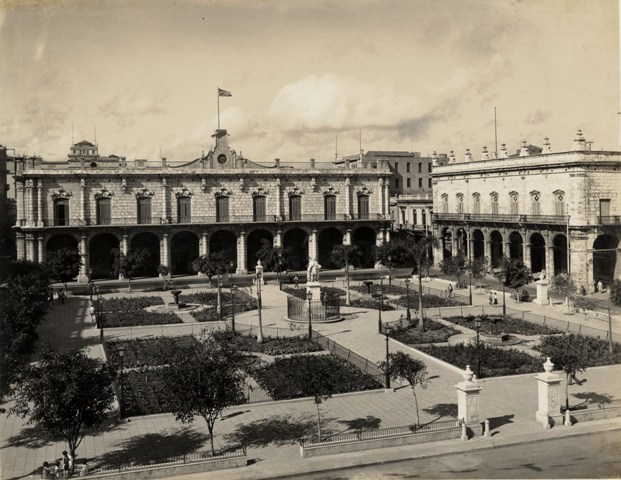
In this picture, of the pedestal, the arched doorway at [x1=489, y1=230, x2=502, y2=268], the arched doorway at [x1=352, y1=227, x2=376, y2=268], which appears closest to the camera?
the pedestal

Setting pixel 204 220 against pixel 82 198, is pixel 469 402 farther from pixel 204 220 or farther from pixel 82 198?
pixel 82 198

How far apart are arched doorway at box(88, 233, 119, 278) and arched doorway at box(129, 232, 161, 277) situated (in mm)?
1730

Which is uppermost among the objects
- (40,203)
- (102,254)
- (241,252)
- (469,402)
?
(40,203)

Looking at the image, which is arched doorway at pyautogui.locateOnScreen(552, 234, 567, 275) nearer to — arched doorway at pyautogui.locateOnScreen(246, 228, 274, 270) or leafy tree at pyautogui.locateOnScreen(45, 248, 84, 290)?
arched doorway at pyautogui.locateOnScreen(246, 228, 274, 270)

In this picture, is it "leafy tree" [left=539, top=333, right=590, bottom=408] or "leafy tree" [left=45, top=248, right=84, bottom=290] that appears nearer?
"leafy tree" [left=539, top=333, right=590, bottom=408]

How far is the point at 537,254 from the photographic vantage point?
193 feet

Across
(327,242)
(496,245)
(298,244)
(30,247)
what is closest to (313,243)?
(298,244)

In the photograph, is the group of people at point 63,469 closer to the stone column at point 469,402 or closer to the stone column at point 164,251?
the stone column at point 469,402

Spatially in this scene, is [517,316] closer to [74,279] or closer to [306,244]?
[306,244]

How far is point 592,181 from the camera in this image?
48.3 meters

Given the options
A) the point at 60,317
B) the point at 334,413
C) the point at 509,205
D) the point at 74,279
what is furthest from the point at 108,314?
the point at 509,205

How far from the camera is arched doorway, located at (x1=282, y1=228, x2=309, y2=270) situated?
6500 centimetres

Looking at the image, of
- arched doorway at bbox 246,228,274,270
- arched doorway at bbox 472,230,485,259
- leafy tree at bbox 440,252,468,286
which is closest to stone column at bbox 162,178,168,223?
arched doorway at bbox 246,228,274,270

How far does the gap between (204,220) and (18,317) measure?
35.9 metres
